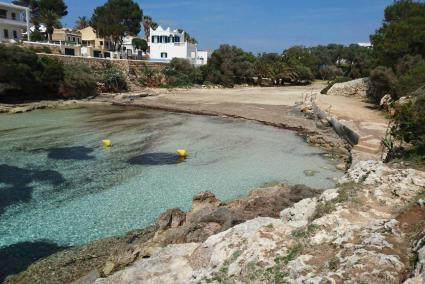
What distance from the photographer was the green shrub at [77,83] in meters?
42.9

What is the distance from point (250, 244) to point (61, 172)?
13.8m

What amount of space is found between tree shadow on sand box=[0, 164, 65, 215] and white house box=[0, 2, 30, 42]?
40602 millimetres

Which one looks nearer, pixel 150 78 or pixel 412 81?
pixel 412 81

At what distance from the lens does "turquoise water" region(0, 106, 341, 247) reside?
12.4 metres

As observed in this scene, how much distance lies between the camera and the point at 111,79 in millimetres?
50250

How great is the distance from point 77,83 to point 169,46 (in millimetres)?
35028

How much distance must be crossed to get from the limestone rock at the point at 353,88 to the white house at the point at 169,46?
35.4 m

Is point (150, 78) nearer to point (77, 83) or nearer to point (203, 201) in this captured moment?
point (77, 83)

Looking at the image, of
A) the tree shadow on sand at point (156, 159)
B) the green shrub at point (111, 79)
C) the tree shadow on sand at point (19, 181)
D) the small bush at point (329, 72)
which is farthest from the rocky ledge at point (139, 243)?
the small bush at point (329, 72)

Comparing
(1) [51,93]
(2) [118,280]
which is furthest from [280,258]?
(1) [51,93]

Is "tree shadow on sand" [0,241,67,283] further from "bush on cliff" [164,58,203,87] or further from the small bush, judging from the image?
the small bush

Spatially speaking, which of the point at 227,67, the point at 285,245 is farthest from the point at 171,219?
the point at 227,67

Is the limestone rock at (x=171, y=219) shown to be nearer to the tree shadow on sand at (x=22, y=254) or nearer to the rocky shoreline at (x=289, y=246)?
the rocky shoreline at (x=289, y=246)

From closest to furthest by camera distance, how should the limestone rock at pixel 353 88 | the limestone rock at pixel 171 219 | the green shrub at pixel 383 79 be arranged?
the limestone rock at pixel 171 219, the green shrub at pixel 383 79, the limestone rock at pixel 353 88
